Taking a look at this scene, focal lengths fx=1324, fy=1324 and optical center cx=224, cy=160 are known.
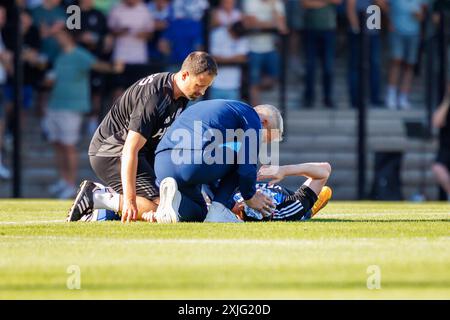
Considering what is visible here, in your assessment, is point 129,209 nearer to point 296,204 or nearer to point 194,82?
point 194,82

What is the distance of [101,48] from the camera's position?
18109mm

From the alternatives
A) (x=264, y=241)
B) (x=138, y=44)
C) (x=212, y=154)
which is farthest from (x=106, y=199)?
(x=138, y=44)

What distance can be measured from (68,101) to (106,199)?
720cm

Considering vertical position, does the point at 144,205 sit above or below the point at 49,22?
below

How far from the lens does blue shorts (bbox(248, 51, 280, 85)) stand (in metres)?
18.2

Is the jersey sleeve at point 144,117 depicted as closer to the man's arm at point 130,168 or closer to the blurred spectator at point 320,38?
the man's arm at point 130,168

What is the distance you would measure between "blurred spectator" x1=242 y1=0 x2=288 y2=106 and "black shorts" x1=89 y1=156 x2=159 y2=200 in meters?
6.98

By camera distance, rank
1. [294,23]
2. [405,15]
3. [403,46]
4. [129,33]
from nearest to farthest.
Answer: [129,33] → [294,23] → [405,15] → [403,46]

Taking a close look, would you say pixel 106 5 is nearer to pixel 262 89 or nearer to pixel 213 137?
pixel 262 89

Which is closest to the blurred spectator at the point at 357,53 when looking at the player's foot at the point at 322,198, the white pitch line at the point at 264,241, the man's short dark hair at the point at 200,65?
the player's foot at the point at 322,198


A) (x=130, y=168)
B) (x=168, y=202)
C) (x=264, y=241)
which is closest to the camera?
(x=264, y=241)

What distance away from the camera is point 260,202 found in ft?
34.2

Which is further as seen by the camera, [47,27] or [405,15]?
[405,15]
